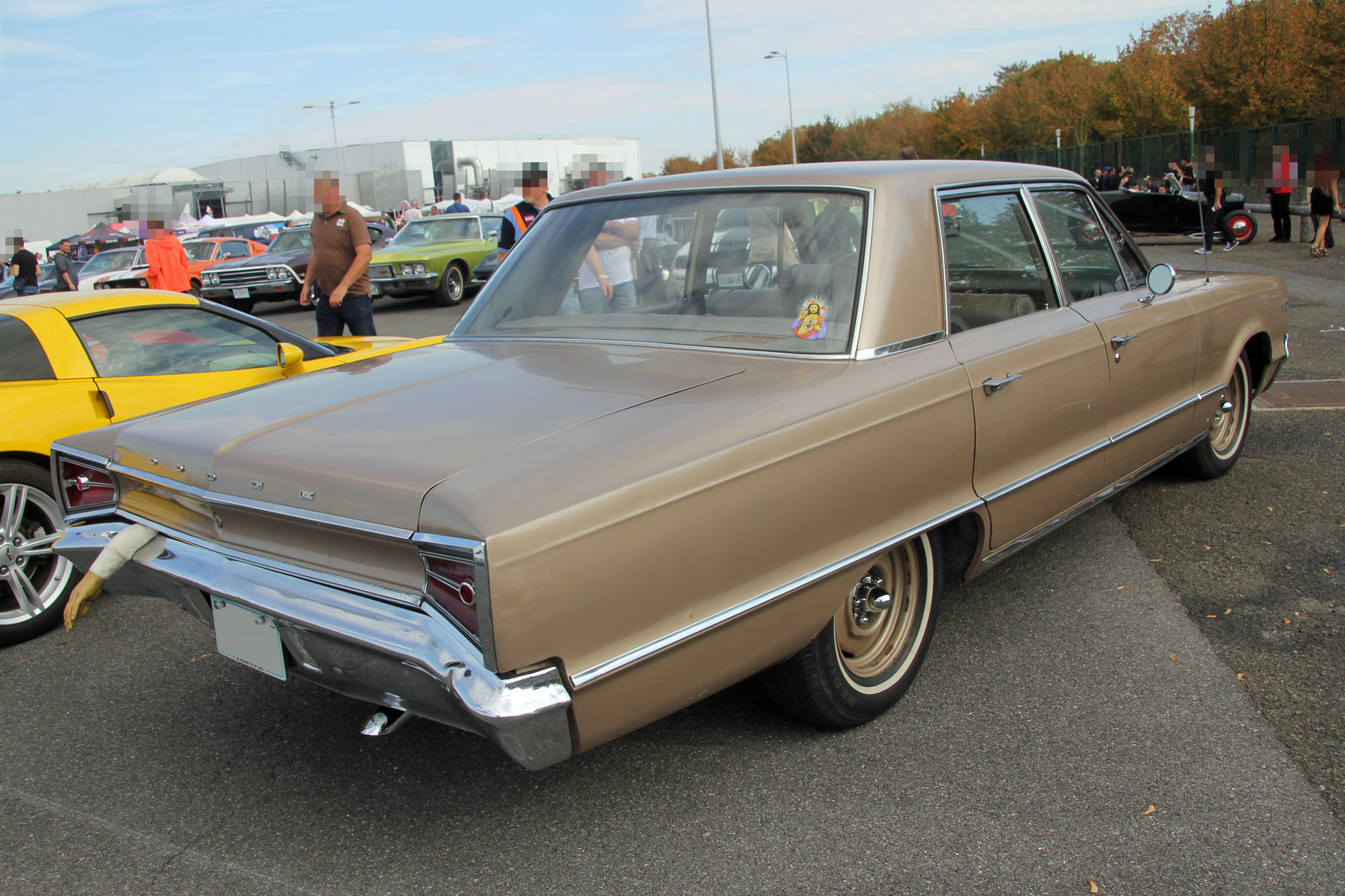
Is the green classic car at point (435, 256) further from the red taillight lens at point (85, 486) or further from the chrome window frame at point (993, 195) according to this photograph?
the chrome window frame at point (993, 195)

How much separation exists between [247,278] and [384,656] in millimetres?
15442

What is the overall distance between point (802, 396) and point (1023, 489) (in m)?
1.05

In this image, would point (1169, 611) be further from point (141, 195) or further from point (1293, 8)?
point (1293, 8)

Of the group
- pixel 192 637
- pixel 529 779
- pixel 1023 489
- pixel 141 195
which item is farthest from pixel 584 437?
pixel 141 195

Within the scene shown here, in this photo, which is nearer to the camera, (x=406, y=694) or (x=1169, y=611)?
(x=406, y=694)

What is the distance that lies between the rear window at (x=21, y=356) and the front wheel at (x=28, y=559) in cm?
44

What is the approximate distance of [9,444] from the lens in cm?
392

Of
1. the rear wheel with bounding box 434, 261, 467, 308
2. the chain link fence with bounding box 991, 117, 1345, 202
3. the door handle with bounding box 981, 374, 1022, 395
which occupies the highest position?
the chain link fence with bounding box 991, 117, 1345, 202

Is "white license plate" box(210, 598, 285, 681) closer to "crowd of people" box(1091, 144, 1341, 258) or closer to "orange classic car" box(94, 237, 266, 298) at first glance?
"crowd of people" box(1091, 144, 1341, 258)

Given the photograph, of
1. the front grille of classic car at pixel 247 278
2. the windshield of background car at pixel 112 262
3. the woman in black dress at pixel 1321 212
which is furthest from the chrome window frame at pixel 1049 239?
the windshield of background car at pixel 112 262

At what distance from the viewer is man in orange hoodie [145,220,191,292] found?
9.69 meters

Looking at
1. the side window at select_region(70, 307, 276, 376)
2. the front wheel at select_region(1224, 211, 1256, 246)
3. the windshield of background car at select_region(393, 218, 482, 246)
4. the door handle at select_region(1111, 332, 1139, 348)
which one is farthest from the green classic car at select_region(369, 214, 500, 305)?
the front wheel at select_region(1224, 211, 1256, 246)

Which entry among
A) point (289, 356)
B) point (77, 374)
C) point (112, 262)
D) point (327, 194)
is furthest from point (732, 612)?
point (112, 262)

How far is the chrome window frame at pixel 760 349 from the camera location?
282 cm
